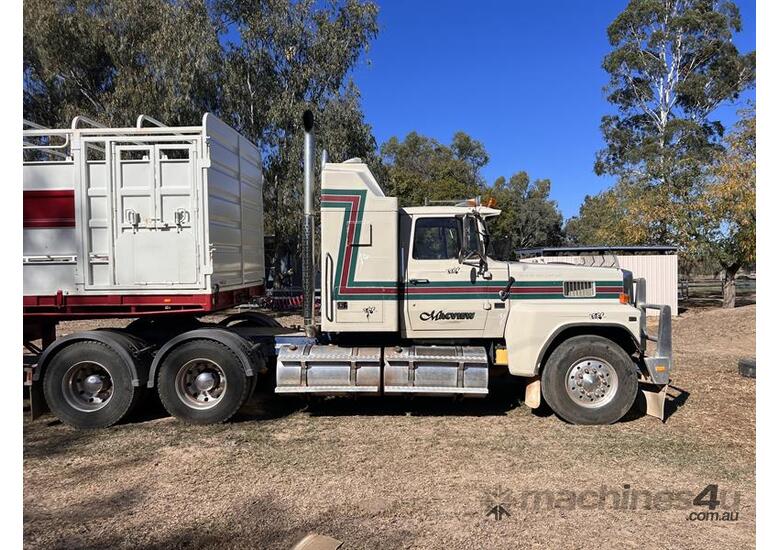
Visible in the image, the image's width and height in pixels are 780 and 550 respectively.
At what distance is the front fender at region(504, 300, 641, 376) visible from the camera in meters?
6.11

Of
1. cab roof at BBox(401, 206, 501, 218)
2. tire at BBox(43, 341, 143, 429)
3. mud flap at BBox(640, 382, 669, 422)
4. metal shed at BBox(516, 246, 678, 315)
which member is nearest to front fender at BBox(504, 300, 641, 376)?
mud flap at BBox(640, 382, 669, 422)

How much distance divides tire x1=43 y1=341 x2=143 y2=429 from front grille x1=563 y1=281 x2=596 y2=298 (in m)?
5.33

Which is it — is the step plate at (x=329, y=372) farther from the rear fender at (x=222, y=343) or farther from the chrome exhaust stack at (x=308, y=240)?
the chrome exhaust stack at (x=308, y=240)

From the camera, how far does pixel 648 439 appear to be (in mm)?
5637

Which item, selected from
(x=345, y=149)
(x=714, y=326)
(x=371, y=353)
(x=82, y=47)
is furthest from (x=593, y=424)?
(x=82, y=47)

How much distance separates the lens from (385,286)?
20.6 ft

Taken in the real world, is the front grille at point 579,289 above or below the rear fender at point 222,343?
above

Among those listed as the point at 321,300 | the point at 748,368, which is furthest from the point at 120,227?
the point at 748,368

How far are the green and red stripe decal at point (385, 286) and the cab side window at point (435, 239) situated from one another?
1.17 feet

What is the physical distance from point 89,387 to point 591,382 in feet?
19.6

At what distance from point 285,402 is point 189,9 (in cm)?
1429

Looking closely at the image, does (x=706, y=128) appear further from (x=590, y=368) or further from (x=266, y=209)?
(x=590, y=368)

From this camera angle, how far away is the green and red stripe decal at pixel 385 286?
6246 mm

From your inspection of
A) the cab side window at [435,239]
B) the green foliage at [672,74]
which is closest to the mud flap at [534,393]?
the cab side window at [435,239]
